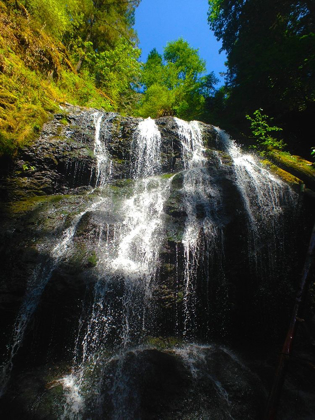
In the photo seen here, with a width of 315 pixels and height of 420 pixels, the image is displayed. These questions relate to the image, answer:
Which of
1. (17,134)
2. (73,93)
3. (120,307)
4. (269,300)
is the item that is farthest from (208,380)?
(73,93)

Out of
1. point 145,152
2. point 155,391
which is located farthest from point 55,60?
point 155,391

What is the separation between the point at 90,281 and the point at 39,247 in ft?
4.98

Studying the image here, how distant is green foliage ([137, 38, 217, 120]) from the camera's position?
14738 mm

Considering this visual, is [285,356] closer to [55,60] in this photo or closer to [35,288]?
[35,288]

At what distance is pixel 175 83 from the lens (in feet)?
61.2

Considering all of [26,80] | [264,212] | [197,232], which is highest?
[26,80]

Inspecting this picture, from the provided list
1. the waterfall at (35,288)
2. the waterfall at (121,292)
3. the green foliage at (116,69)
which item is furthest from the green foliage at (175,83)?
the waterfall at (35,288)

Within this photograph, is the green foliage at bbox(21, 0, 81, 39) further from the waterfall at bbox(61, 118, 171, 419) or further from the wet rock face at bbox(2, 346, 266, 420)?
the wet rock face at bbox(2, 346, 266, 420)

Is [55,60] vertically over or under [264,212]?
over

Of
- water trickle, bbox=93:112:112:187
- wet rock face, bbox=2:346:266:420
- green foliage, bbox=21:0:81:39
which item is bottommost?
wet rock face, bbox=2:346:266:420

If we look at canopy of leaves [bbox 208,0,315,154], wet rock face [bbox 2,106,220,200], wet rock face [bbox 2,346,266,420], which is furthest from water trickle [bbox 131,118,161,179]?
canopy of leaves [bbox 208,0,315,154]

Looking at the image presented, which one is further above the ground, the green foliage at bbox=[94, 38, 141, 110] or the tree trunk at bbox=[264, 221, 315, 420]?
the green foliage at bbox=[94, 38, 141, 110]

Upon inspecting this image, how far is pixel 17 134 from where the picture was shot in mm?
6625

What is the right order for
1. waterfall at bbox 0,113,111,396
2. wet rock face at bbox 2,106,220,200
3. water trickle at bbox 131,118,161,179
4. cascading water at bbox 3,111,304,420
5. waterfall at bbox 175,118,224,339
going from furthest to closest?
water trickle at bbox 131,118,161,179
wet rock face at bbox 2,106,220,200
waterfall at bbox 175,118,224,339
waterfall at bbox 0,113,111,396
cascading water at bbox 3,111,304,420
